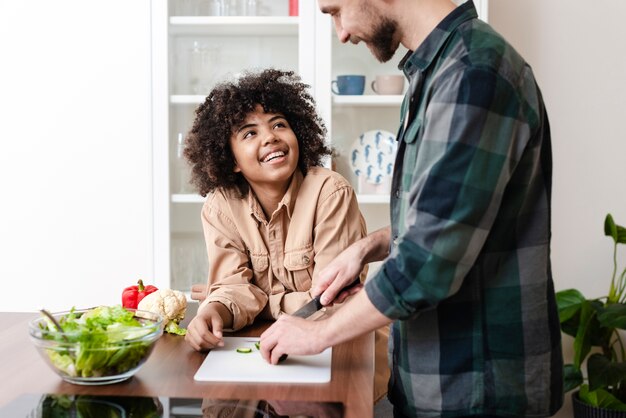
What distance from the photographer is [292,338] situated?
1.26 m

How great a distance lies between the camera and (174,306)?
1.62 meters

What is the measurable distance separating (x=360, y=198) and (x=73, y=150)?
4.68ft

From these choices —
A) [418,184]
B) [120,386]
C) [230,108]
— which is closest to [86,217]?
[230,108]

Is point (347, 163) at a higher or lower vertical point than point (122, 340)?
higher

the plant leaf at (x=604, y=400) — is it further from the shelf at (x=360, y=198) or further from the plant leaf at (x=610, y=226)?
the shelf at (x=360, y=198)

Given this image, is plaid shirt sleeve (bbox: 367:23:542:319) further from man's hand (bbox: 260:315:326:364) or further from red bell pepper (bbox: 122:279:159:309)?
red bell pepper (bbox: 122:279:159:309)

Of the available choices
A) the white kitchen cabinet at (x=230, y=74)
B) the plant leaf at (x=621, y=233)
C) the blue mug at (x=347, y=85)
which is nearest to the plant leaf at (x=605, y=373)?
the plant leaf at (x=621, y=233)

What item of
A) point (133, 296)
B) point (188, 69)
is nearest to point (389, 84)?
point (188, 69)

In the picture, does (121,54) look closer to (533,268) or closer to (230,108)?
(230,108)

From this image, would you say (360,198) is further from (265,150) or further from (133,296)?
(133,296)

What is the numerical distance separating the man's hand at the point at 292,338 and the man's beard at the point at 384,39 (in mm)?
481

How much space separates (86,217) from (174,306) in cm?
209

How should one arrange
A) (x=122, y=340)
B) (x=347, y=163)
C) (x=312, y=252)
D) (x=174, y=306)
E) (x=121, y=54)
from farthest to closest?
(x=121, y=54) < (x=347, y=163) < (x=312, y=252) < (x=174, y=306) < (x=122, y=340)

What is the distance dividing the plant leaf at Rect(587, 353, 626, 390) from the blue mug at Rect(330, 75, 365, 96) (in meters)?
1.41
